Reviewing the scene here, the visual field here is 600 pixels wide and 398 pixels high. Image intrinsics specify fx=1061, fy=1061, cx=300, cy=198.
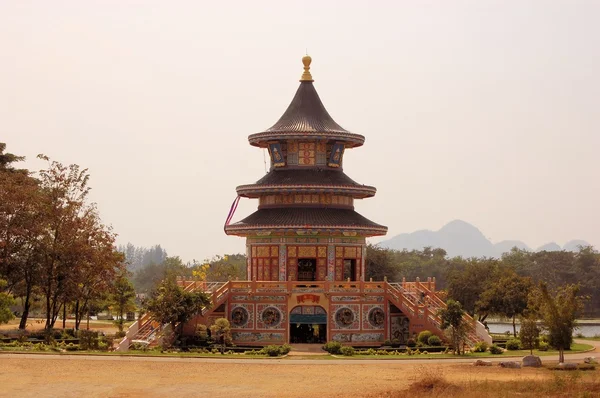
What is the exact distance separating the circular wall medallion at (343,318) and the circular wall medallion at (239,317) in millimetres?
5977

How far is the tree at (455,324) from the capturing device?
204ft

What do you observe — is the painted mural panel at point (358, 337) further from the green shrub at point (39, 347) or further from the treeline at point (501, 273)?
the green shrub at point (39, 347)

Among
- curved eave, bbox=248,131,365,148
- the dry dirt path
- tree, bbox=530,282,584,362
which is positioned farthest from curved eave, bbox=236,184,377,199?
tree, bbox=530,282,584,362

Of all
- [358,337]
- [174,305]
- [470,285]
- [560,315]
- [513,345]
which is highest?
[470,285]

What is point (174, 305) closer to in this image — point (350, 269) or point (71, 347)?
point (71, 347)

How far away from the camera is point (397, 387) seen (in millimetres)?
46906

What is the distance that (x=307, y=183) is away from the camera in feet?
251

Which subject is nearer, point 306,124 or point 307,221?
point 307,221

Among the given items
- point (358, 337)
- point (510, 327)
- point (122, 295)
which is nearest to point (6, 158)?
point (122, 295)

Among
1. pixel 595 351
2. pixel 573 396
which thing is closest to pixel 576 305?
pixel 595 351

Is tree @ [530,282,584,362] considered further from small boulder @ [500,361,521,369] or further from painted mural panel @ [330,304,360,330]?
painted mural panel @ [330,304,360,330]

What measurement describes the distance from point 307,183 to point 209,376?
2831 centimetres

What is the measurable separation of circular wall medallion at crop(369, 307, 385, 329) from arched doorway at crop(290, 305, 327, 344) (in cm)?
321

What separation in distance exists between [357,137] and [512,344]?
22443 mm
